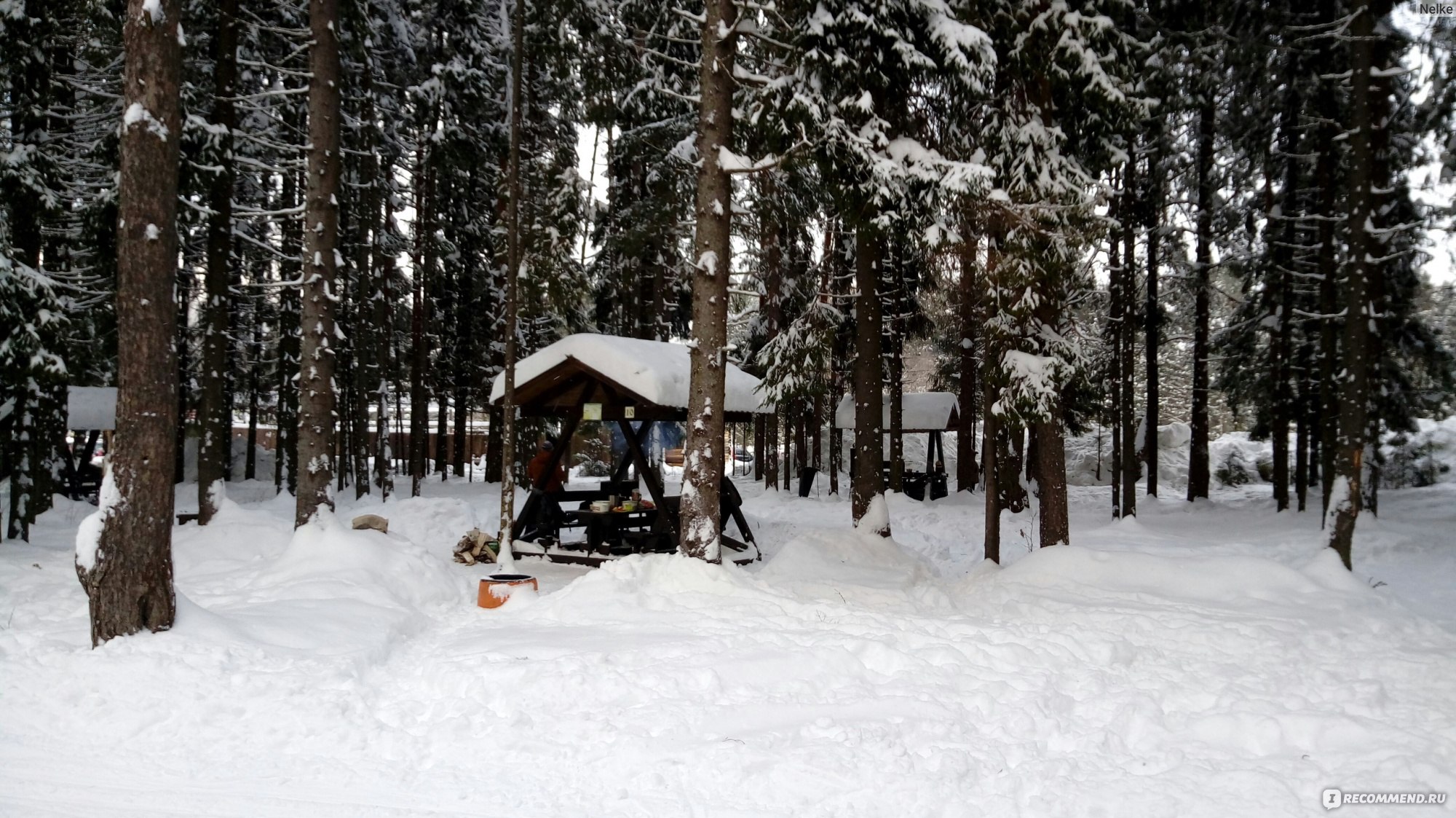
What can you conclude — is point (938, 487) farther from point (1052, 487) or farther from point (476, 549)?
point (476, 549)

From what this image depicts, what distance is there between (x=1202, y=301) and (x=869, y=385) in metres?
10.8

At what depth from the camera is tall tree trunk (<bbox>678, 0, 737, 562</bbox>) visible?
9094 mm

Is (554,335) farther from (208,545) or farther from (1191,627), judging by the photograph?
(1191,627)

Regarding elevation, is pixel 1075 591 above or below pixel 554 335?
below

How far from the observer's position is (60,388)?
1416 cm

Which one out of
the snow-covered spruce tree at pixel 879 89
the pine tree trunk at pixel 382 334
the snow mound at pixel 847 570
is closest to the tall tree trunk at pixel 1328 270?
the snow-covered spruce tree at pixel 879 89

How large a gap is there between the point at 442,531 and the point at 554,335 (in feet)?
39.9

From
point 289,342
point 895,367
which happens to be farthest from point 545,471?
point 289,342

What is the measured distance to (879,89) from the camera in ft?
35.0

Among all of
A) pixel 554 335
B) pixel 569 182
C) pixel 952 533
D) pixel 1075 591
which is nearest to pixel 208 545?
pixel 569 182

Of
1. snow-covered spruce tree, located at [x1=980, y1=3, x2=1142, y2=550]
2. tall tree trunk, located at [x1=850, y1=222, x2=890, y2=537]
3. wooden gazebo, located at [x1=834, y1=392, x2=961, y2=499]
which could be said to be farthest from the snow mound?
wooden gazebo, located at [x1=834, y1=392, x2=961, y2=499]

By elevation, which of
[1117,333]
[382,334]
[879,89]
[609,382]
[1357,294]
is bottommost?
[609,382]

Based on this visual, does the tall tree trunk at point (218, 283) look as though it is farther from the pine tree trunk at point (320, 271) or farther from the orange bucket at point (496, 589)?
the orange bucket at point (496, 589)

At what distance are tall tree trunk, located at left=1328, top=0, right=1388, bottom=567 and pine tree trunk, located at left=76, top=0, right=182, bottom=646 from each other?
37.7ft
